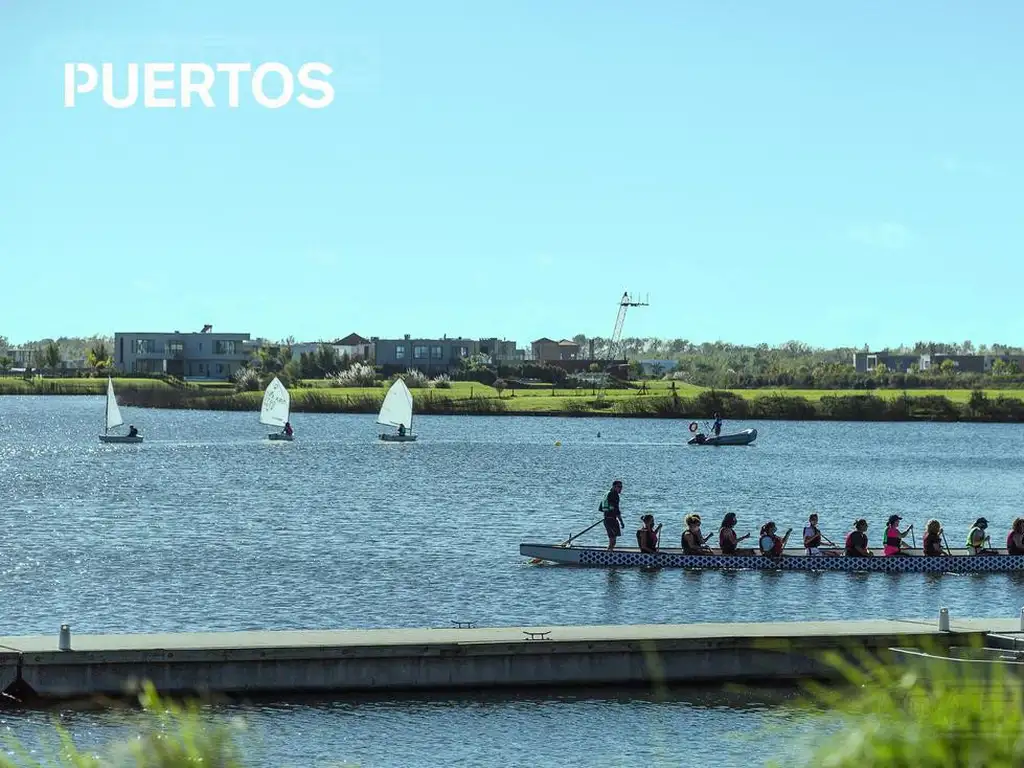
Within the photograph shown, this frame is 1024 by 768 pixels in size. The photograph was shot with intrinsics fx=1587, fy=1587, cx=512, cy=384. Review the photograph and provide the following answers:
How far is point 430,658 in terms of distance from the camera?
2566 cm

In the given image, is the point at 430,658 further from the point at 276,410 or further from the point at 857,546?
the point at 276,410

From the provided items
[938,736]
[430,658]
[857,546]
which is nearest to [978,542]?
[857,546]

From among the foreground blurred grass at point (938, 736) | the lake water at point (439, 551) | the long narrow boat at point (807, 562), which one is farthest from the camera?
the long narrow boat at point (807, 562)

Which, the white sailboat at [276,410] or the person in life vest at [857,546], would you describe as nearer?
the person in life vest at [857,546]

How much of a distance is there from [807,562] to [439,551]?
13.4 m

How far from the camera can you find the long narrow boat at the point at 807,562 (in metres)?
43.0

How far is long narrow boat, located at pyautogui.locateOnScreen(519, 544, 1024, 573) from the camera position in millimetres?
42969

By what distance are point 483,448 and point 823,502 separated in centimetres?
4936

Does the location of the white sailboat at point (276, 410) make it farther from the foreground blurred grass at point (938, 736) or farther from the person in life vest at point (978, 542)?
the foreground blurred grass at point (938, 736)

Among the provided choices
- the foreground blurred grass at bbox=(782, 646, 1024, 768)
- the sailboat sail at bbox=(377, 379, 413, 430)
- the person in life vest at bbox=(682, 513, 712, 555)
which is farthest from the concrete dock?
the sailboat sail at bbox=(377, 379, 413, 430)

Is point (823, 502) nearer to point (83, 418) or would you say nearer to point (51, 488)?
point (51, 488)

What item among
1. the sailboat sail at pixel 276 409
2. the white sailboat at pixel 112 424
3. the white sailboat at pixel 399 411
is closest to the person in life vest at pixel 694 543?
the white sailboat at pixel 399 411

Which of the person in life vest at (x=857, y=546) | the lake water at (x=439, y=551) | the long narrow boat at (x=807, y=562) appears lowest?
the lake water at (x=439, y=551)

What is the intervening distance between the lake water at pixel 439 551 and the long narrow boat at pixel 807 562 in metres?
0.35
